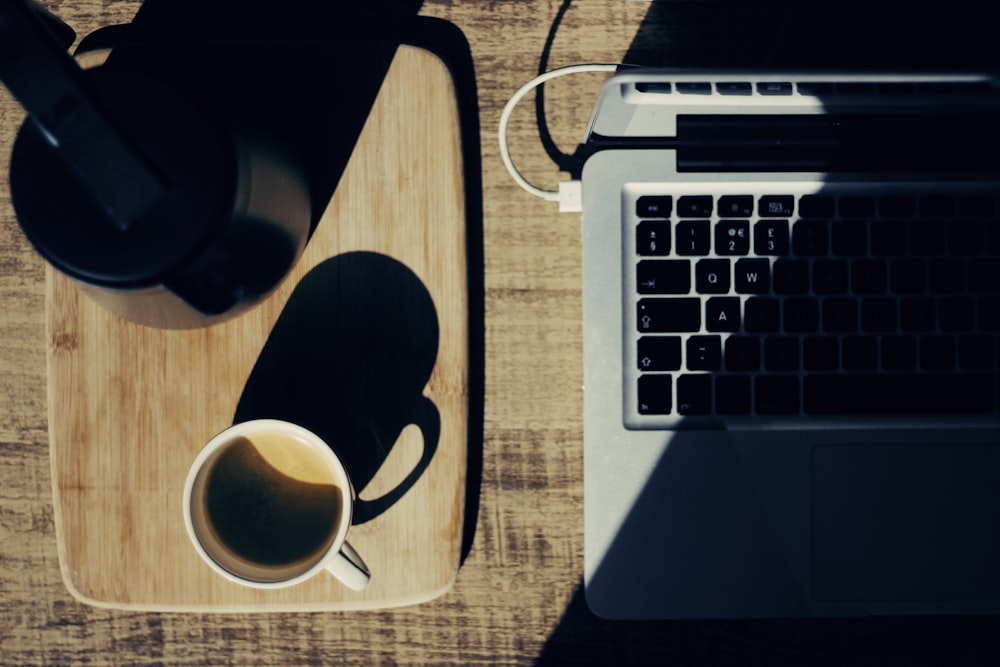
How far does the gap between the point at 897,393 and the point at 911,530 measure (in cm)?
11

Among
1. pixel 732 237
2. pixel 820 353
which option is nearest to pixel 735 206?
pixel 732 237

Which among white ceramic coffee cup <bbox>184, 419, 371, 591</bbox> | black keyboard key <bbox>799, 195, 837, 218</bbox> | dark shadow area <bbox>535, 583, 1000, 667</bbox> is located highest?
black keyboard key <bbox>799, 195, 837, 218</bbox>

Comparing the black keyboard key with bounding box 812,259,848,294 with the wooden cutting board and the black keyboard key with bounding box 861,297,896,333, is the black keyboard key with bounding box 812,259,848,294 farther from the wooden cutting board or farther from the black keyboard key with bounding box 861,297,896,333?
the wooden cutting board

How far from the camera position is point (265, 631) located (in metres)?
0.59

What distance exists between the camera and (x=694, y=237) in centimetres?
51

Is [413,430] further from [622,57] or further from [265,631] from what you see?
[622,57]

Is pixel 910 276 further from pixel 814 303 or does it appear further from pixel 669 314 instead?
Result: pixel 669 314

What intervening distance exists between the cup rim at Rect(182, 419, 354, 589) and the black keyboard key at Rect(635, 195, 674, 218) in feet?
0.88

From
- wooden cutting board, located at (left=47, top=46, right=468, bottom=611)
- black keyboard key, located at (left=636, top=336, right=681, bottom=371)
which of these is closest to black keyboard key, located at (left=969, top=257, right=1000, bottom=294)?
black keyboard key, located at (left=636, top=336, right=681, bottom=371)

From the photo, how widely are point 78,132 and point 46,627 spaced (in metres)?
0.44

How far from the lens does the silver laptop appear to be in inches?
20.1

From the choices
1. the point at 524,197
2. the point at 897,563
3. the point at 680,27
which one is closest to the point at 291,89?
the point at 524,197

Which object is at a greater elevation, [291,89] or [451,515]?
[291,89]

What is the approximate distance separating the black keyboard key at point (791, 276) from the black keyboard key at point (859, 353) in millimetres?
50
